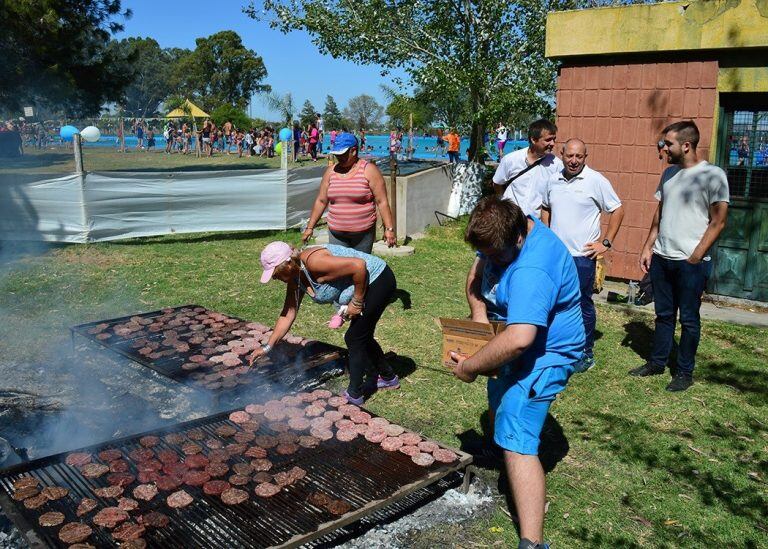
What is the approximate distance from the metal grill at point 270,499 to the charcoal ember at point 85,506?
0.10ft

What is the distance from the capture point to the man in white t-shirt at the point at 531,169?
566 cm

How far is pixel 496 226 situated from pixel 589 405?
9.30 ft

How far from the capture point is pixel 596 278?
5.79 meters

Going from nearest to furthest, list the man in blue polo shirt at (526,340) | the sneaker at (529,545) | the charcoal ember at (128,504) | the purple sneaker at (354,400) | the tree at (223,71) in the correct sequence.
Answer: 1. the man in blue polo shirt at (526,340)
2. the sneaker at (529,545)
3. the charcoal ember at (128,504)
4. the purple sneaker at (354,400)
5. the tree at (223,71)

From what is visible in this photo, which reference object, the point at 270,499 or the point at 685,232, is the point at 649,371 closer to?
the point at 685,232

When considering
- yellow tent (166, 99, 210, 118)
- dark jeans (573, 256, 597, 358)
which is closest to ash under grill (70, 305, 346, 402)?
dark jeans (573, 256, 597, 358)

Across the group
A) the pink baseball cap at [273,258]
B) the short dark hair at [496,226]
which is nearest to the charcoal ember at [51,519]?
the pink baseball cap at [273,258]

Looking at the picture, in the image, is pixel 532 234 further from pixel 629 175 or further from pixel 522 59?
pixel 522 59

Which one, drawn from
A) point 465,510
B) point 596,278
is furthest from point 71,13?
point 465,510

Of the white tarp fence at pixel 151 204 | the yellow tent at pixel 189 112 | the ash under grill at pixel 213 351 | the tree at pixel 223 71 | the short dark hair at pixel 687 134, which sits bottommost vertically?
the ash under grill at pixel 213 351

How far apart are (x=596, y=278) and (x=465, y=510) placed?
2.76 metres

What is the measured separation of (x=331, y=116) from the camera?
188ft


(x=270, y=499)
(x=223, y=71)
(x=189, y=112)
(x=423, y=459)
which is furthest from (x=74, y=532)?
(x=223, y=71)

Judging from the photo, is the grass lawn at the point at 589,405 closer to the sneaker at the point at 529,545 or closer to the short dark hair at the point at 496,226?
the sneaker at the point at 529,545
